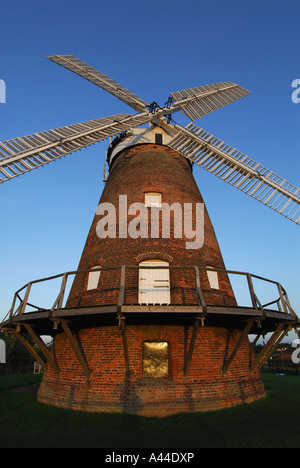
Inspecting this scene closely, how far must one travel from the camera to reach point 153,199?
9398mm

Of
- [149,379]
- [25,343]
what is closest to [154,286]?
[149,379]

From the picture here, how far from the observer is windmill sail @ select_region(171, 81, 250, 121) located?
1363 centimetres

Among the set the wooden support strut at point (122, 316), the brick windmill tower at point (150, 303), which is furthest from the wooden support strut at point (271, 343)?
the wooden support strut at point (122, 316)

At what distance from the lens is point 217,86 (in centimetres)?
1572

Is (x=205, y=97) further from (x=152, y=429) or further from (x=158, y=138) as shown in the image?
(x=152, y=429)

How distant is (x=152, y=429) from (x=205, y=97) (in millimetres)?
15149

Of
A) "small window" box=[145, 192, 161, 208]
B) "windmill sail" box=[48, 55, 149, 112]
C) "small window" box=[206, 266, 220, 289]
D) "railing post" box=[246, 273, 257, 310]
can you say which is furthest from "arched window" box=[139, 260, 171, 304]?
"windmill sail" box=[48, 55, 149, 112]

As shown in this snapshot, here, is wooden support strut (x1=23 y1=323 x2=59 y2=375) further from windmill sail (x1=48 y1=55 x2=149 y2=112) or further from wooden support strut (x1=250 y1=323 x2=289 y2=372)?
windmill sail (x1=48 y1=55 x2=149 y2=112)

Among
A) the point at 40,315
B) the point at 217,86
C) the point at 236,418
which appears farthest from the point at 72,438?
the point at 217,86

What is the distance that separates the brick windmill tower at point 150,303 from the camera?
20.7 feet

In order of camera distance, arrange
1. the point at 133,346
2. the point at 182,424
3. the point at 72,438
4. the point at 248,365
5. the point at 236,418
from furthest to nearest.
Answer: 1. the point at 248,365
2. the point at 133,346
3. the point at 236,418
4. the point at 182,424
5. the point at 72,438

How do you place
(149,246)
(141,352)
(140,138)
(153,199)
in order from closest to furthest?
(141,352)
(149,246)
(153,199)
(140,138)

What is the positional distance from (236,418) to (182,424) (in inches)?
53.4

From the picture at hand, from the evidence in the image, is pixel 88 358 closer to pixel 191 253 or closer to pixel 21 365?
pixel 191 253
